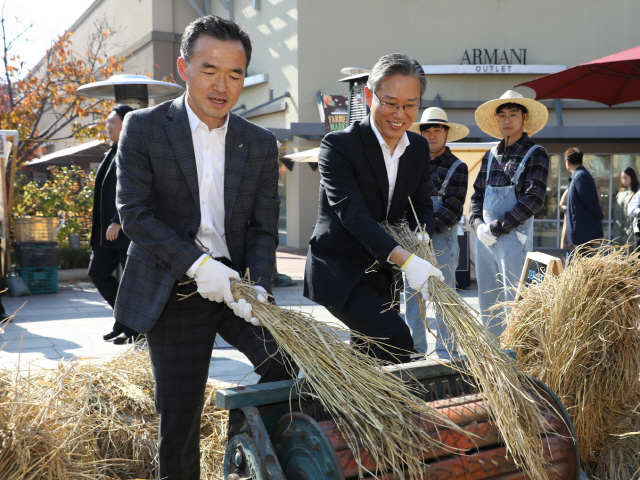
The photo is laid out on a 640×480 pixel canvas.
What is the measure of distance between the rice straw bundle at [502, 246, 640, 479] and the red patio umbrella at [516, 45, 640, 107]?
11.0ft

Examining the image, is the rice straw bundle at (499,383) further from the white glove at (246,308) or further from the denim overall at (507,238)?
the denim overall at (507,238)

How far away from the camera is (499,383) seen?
204 cm

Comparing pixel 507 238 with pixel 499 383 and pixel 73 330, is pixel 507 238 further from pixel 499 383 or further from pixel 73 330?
pixel 73 330

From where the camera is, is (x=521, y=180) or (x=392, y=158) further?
(x=521, y=180)

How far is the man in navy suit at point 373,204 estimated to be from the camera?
8.64 ft

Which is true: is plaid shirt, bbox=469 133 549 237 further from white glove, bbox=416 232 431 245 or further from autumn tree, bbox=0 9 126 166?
autumn tree, bbox=0 9 126 166

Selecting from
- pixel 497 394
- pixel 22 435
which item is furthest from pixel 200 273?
pixel 497 394

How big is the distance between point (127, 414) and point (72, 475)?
3.78ft

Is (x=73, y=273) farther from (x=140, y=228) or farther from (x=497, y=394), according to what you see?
A: (x=497, y=394)

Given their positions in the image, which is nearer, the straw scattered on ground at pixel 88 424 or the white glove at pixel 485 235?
the straw scattered on ground at pixel 88 424

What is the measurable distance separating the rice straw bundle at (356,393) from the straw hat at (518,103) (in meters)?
3.12

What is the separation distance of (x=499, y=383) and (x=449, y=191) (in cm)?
316

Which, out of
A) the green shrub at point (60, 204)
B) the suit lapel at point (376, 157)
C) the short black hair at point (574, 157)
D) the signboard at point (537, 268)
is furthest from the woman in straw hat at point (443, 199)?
the green shrub at point (60, 204)

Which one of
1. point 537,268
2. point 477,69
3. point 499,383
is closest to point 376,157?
point 499,383
